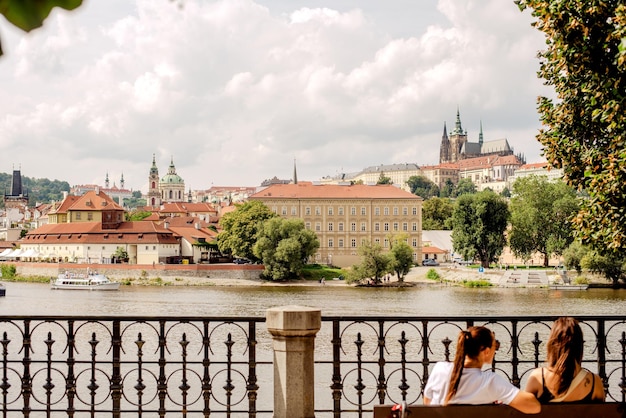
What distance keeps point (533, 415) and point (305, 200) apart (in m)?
92.2

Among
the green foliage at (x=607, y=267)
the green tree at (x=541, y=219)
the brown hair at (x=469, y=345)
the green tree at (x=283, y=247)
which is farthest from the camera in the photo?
the green tree at (x=541, y=219)

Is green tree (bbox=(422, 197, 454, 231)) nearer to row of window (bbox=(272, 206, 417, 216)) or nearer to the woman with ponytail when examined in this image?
row of window (bbox=(272, 206, 417, 216))

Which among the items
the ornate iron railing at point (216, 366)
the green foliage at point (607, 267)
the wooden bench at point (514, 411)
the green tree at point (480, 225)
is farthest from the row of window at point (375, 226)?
the wooden bench at point (514, 411)

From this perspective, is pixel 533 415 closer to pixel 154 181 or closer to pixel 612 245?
pixel 612 245

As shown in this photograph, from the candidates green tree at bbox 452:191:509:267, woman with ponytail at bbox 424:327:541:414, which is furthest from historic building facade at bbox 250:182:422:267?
woman with ponytail at bbox 424:327:541:414

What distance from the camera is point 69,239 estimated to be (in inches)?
3472

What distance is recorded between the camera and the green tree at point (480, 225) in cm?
7750

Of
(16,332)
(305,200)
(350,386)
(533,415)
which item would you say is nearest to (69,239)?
(305,200)

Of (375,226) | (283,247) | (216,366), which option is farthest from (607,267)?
(216,366)

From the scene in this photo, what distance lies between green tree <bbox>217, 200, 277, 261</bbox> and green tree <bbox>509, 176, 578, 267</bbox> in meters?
25.5

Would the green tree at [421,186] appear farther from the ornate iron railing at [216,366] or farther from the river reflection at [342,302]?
the ornate iron railing at [216,366]

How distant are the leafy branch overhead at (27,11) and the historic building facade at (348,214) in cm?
9492

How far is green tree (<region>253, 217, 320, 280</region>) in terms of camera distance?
2933 inches

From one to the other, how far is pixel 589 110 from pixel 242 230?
7160cm
